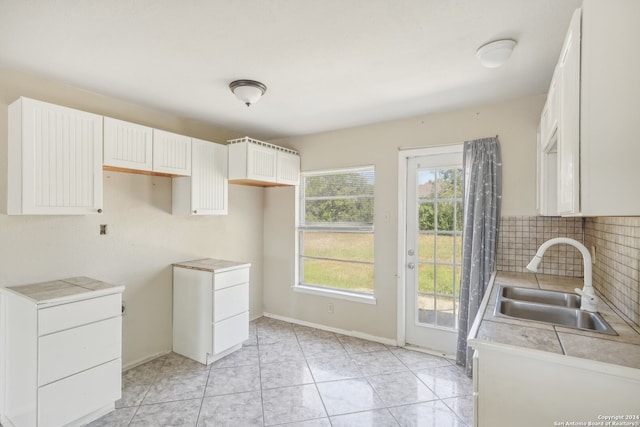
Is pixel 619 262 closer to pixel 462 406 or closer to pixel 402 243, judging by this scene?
pixel 462 406

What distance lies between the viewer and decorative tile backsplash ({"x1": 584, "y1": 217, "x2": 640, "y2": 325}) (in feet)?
5.10

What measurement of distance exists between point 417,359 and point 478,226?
55.8 inches

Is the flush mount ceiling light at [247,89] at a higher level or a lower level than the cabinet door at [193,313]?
higher

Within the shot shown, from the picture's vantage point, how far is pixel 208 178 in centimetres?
324

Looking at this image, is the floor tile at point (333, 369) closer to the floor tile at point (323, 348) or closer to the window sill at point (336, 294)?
the floor tile at point (323, 348)

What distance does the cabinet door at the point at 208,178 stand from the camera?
3111 mm

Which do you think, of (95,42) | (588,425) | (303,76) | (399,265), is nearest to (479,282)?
(399,265)

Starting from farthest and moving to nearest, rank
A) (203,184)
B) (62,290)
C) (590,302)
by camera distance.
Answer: (203,184)
(62,290)
(590,302)

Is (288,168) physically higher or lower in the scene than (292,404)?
higher

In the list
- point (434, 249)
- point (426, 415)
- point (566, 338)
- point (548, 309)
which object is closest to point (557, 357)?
point (566, 338)

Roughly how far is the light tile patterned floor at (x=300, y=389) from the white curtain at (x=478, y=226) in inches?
20.5

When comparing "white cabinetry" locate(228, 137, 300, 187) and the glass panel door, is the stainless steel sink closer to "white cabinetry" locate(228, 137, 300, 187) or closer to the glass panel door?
the glass panel door

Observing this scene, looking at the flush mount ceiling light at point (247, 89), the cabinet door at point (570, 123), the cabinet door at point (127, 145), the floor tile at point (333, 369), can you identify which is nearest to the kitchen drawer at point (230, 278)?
the floor tile at point (333, 369)

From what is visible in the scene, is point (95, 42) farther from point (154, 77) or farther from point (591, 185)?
point (591, 185)
